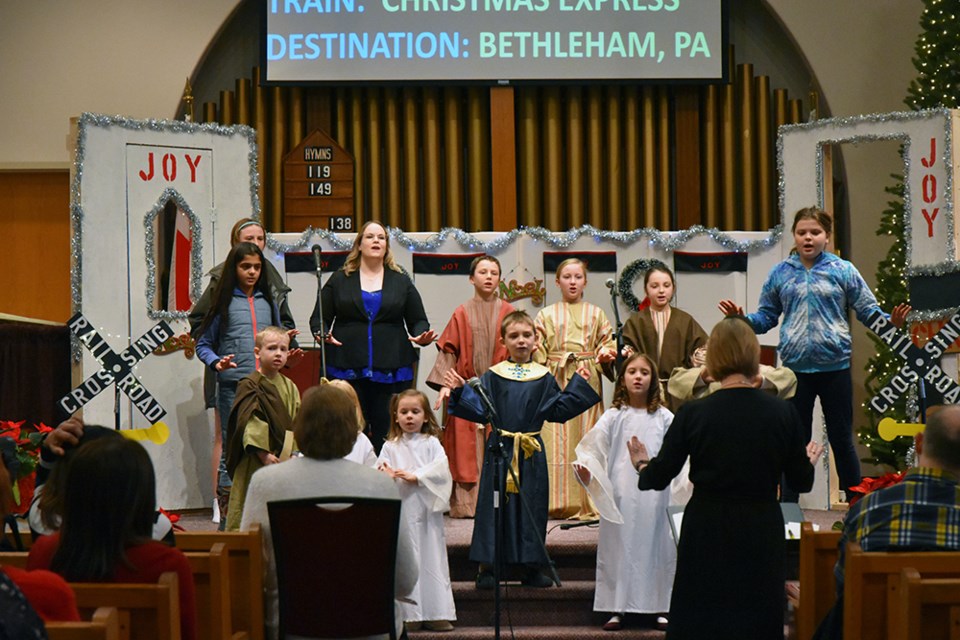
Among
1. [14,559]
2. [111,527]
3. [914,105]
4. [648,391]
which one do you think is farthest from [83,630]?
[914,105]

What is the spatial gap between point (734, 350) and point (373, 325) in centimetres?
334

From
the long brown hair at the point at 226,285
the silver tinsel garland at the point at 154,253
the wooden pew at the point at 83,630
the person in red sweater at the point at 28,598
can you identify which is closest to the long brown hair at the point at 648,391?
the long brown hair at the point at 226,285

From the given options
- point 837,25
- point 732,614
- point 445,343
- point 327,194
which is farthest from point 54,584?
point 837,25

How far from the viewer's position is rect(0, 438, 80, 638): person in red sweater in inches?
96.1

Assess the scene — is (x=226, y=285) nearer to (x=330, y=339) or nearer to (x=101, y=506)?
(x=330, y=339)

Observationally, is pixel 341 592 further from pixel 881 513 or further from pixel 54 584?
pixel 881 513

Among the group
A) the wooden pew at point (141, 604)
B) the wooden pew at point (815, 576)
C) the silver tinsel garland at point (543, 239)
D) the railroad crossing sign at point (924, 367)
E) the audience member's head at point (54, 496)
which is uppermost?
the silver tinsel garland at point (543, 239)

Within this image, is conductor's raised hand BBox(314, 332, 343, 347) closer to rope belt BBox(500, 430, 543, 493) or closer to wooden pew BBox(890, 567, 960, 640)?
rope belt BBox(500, 430, 543, 493)

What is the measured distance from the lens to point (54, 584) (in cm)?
273

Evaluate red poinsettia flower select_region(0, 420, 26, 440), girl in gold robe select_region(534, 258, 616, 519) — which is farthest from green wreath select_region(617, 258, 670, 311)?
red poinsettia flower select_region(0, 420, 26, 440)

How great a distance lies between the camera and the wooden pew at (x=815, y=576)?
4.19 meters

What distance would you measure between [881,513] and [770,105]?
24.3 ft

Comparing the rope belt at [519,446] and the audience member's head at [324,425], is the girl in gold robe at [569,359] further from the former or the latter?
the audience member's head at [324,425]

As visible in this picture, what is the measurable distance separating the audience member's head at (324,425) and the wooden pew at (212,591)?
419 millimetres
